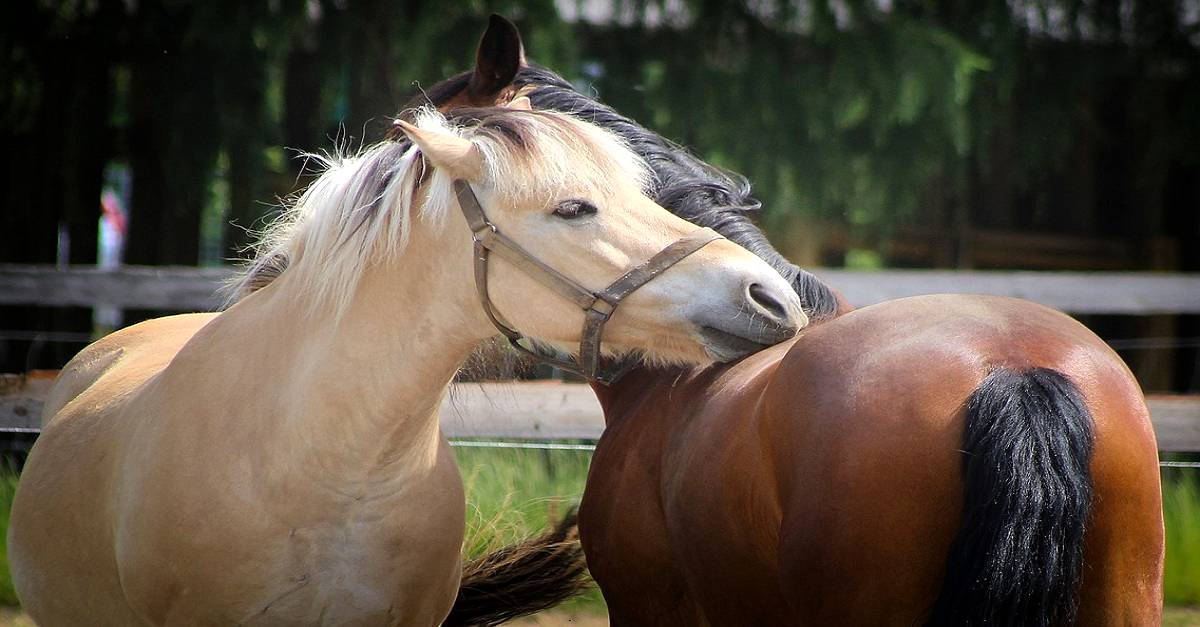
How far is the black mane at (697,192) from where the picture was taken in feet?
9.04

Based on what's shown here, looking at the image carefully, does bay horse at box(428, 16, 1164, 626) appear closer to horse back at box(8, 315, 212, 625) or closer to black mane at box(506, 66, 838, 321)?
black mane at box(506, 66, 838, 321)

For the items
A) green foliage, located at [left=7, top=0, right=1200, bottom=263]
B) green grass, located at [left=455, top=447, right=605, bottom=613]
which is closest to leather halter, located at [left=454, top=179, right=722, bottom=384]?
green grass, located at [left=455, top=447, right=605, bottom=613]

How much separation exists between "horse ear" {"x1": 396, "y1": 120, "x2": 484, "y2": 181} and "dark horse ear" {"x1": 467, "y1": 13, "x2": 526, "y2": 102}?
1.06m

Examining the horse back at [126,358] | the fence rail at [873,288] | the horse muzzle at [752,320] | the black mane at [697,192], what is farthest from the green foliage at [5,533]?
the horse muzzle at [752,320]

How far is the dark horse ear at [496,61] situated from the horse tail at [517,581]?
4.43 feet

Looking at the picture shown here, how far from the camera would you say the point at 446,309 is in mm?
2221

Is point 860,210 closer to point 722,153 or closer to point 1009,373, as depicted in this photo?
point 722,153

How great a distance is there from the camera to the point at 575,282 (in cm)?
210

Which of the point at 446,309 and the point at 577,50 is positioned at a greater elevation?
the point at 577,50

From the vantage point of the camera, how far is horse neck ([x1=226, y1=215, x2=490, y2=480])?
2219 mm

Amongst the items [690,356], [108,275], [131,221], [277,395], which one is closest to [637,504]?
[690,356]

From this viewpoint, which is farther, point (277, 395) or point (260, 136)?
point (260, 136)

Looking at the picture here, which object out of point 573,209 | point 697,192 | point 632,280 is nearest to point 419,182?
point 573,209

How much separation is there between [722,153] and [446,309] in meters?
3.99
